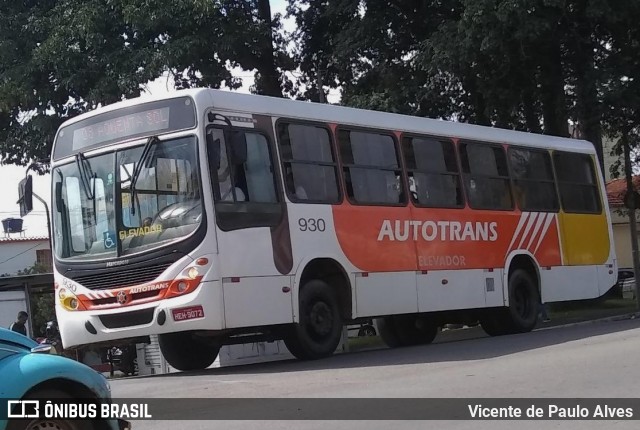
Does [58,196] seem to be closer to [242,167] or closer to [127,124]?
[127,124]

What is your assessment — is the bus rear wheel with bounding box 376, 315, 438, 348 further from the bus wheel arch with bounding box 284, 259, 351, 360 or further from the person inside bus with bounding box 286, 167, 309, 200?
the person inside bus with bounding box 286, 167, 309, 200

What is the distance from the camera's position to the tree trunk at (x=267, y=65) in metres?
24.1

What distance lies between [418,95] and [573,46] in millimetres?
3944

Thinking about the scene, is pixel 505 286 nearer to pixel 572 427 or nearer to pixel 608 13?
pixel 608 13

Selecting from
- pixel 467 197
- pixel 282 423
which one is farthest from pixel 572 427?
pixel 467 197

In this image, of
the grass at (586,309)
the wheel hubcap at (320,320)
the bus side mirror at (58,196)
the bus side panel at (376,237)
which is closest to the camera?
the bus side mirror at (58,196)

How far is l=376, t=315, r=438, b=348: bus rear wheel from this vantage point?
56.5ft

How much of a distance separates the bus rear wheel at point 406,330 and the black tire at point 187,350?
4352mm

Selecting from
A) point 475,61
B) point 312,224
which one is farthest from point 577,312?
point 312,224

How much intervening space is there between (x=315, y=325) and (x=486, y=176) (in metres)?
5.30

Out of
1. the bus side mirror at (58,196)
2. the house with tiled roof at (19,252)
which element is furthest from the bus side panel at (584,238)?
the house with tiled roof at (19,252)

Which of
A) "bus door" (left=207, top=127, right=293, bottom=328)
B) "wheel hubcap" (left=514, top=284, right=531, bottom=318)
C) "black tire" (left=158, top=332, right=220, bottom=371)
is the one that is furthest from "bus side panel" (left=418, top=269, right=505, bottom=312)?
"black tire" (left=158, top=332, right=220, bottom=371)

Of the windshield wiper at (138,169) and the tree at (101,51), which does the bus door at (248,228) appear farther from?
the tree at (101,51)

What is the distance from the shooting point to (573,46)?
74.9 ft
